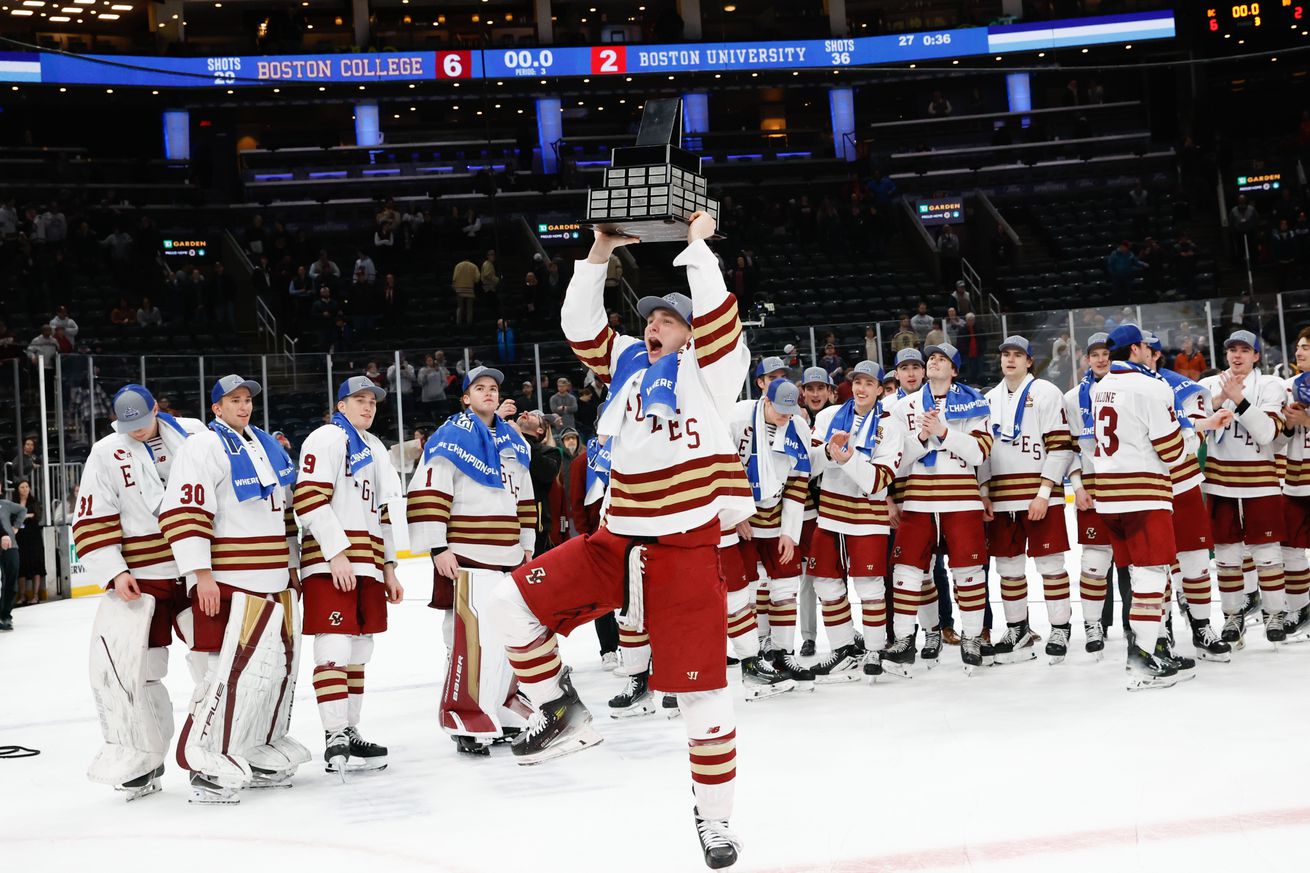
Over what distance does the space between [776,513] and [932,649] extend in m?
1.32

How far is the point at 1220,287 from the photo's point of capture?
23.1m

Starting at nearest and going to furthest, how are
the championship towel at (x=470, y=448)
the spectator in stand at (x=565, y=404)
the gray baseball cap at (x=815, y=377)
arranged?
the championship towel at (x=470, y=448)
the gray baseball cap at (x=815, y=377)
the spectator in stand at (x=565, y=404)

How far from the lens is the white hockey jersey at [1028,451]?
7566mm

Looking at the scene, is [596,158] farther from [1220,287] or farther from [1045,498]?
[1045,498]

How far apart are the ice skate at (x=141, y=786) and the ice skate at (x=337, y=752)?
701mm

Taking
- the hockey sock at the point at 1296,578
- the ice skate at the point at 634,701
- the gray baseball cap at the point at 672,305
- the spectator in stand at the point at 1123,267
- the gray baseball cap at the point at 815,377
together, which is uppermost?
the spectator in stand at the point at 1123,267

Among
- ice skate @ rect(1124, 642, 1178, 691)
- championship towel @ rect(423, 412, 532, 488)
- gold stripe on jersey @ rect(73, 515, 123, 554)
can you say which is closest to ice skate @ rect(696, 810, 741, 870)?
championship towel @ rect(423, 412, 532, 488)

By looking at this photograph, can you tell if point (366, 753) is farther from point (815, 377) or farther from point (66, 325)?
point (66, 325)

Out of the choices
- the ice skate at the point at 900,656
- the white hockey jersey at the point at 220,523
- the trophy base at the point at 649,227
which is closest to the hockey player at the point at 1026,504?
the ice skate at the point at 900,656

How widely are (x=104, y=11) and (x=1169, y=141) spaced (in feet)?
74.1

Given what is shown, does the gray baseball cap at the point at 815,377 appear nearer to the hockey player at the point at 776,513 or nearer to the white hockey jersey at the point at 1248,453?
the hockey player at the point at 776,513

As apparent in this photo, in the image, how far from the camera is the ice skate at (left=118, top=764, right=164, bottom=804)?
552 cm

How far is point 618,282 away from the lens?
69.9ft

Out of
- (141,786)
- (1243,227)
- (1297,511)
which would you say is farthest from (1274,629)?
(1243,227)
